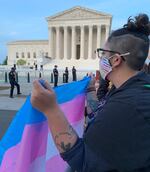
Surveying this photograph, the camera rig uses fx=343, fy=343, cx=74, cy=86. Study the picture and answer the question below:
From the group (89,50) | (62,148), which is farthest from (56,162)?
(89,50)

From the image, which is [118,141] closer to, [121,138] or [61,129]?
[121,138]

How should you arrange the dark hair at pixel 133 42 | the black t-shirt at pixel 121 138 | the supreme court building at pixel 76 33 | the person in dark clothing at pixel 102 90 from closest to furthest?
the black t-shirt at pixel 121 138, the dark hair at pixel 133 42, the person in dark clothing at pixel 102 90, the supreme court building at pixel 76 33

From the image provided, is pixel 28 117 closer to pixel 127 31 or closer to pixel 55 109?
pixel 55 109

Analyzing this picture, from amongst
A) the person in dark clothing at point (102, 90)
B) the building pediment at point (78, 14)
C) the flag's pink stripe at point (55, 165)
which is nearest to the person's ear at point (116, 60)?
the flag's pink stripe at point (55, 165)

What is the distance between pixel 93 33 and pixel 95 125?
295 feet

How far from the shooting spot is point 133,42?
1.52 m

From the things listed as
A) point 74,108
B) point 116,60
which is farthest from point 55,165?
point 116,60

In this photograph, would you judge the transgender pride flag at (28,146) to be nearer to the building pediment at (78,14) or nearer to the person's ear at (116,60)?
the person's ear at (116,60)

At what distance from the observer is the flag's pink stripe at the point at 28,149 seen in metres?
1.83

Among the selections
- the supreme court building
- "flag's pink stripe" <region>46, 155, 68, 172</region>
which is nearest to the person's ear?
"flag's pink stripe" <region>46, 155, 68, 172</region>

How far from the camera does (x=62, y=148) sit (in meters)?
1.41

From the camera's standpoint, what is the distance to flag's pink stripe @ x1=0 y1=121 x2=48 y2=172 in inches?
72.1

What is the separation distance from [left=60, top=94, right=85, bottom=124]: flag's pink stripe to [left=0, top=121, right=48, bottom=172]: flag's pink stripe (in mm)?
386

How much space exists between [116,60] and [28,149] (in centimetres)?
71
